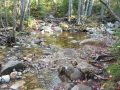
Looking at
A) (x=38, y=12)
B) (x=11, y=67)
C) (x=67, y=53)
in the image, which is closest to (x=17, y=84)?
(x=11, y=67)

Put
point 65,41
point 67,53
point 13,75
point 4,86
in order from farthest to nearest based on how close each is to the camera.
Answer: point 65,41 < point 67,53 < point 13,75 < point 4,86

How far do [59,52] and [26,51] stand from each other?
1508 mm

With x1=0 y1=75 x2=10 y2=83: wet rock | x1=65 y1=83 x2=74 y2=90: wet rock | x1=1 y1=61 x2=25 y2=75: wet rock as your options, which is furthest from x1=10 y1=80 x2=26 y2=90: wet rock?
x1=65 y1=83 x2=74 y2=90: wet rock

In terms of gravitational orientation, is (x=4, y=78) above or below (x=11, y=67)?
Answer: below

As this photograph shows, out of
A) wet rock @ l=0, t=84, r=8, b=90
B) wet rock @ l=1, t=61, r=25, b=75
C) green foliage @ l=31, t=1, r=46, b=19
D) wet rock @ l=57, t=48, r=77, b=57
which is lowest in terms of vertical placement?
wet rock @ l=0, t=84, r=8, b=90

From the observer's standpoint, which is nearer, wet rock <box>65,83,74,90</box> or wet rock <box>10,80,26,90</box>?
wet rock <box>65,83,74,90</box>

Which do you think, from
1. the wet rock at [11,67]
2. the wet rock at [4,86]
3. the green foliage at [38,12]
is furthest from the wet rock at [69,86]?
the green foliage at [38,12]

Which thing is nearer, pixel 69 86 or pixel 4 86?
pixel 69 86

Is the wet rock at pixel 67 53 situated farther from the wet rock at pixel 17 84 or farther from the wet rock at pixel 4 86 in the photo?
the wet rock at pixel 4 86

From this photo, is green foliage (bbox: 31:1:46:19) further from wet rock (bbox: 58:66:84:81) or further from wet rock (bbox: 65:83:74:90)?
wet rock (bbox: 65:83:74:90)

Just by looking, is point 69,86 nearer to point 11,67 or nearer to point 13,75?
point 13,75

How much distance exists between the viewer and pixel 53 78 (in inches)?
246

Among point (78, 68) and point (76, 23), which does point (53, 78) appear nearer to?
point (78, 68)

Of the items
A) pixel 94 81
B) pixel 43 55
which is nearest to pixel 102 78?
pixel 94 81
